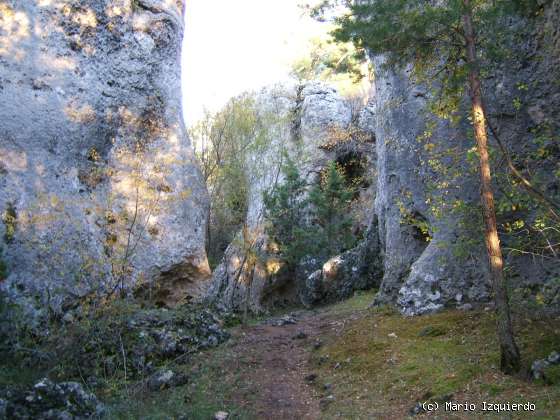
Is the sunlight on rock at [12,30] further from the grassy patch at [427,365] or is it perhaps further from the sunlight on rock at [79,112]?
the grassy patch at [427,365]

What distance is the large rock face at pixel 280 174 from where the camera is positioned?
17.0 m

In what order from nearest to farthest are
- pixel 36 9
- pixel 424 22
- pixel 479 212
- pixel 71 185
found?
pixel 424 22
pixel 479 212
pixel 71 185
pixel 36 9

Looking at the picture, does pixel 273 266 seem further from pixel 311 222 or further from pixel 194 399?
pixel 194 399

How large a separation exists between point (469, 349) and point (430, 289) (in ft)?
8.39

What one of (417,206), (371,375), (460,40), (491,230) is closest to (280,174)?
(417,206)

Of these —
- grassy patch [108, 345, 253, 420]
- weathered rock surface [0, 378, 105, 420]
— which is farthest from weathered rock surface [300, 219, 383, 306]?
weathered rock surface [0, 378, 105, 420]

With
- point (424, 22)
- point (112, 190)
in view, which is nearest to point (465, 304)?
point (424, 22)

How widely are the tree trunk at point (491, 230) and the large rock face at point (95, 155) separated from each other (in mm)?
6117

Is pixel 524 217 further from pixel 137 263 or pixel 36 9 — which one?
pixel 36 9

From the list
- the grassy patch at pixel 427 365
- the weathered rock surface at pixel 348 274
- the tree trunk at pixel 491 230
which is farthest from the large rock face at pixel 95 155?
the weathered rock surface at pixel 348 274

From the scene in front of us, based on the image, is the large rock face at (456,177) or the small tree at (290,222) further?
the small tree at (290,222)

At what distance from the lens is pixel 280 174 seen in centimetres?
2248

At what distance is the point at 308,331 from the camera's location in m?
13.0

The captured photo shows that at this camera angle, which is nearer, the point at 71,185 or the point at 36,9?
the point at 71,185
